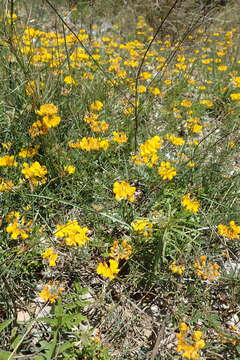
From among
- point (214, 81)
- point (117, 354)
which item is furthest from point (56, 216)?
point (214, 81)

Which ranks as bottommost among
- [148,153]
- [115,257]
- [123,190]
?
[115,257]

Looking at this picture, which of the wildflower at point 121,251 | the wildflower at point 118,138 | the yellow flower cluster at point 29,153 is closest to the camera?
the wildflower at point 121,251

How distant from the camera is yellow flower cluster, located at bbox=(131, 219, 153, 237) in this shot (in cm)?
210

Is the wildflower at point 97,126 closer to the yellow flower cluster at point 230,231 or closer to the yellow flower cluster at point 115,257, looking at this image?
the yellow flower cluster at point 115,257

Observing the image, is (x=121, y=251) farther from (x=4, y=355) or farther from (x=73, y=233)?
(x=4, y=355)

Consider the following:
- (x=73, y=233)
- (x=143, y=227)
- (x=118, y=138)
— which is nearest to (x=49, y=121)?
(x=118, y=138)

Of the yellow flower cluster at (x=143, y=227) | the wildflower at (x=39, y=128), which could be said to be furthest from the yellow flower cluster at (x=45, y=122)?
the yellow flower cluster at (x=143, y=227)

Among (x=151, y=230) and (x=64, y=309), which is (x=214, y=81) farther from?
(x=64, y=309)

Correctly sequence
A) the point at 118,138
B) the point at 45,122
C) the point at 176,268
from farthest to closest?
the point at 118,138, the point at 45,122, the point at 176,268

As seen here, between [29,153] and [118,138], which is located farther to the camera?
[118,138]

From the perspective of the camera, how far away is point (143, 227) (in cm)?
212

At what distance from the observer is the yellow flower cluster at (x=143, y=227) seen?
82.6 inches

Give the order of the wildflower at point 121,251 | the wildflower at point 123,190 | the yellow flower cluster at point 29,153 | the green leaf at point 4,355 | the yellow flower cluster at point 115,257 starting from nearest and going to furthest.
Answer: the green leaf at point 4,355 → the yellow flower cluster at point 115,257 → the wildflower at point 121,251 → the wildflower at point 123,190 → the yellow flower cluster at point 29,153

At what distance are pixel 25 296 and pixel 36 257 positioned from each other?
286 millimetres
